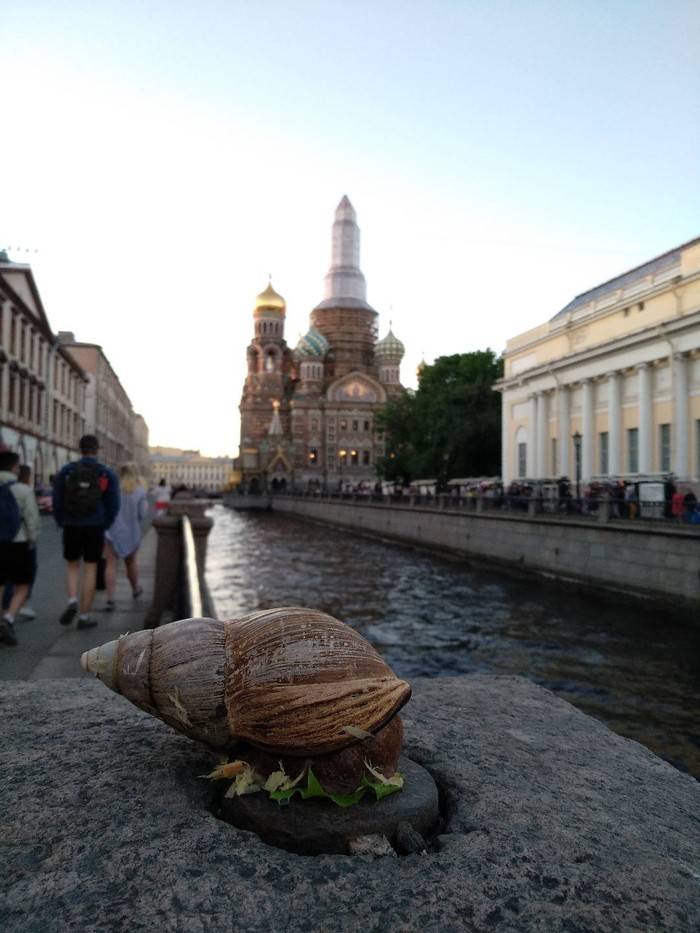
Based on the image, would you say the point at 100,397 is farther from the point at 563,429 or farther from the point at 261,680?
the point at 261,680

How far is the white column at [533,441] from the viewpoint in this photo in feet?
113

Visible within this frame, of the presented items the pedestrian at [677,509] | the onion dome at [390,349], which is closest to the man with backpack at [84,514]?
the pedestrian at [677,509]

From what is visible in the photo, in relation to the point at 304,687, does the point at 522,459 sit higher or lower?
higher

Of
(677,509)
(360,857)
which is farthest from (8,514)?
(677,509)

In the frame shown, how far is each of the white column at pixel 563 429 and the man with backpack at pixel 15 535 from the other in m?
28.9

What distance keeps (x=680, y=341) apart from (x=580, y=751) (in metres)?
24.4

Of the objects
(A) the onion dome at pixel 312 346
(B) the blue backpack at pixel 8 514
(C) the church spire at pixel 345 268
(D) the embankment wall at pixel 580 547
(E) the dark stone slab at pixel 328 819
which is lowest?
(D) the embankment wall at pixel 580 547

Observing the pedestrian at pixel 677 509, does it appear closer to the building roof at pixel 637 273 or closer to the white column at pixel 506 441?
the building roof at pixel 637 273

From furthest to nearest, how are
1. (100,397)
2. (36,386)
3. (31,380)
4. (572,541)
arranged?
(100,397)
(36,386)
(31,380)
(572,541)

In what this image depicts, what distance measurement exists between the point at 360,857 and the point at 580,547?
56.4 ft

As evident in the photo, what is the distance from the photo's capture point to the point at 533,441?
34.8 meters

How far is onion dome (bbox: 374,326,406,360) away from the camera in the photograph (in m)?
89.1

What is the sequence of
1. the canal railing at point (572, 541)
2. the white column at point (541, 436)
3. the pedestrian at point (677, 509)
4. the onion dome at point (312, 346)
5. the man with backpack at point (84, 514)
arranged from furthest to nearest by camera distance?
the onion dome at point (312, 346), the white column at point (541, 436), the pedestrian at point (677, 509), the canal railing at point (572, 541), the man with backpack at point (84, 514)

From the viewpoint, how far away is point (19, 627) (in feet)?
Answer: 20.7
